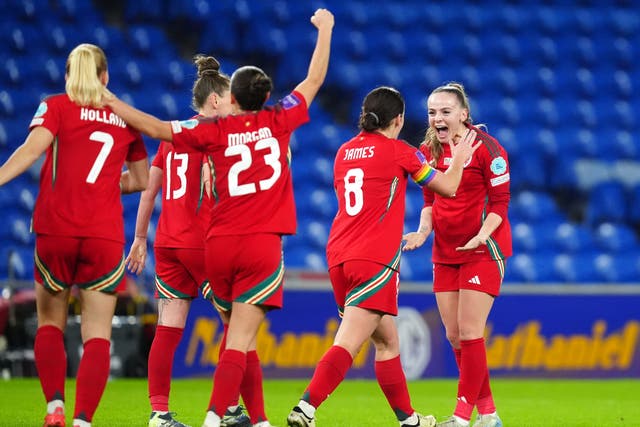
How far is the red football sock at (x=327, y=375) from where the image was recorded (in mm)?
5008

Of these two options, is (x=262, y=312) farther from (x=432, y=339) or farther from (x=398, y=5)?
(x=398, y=5)

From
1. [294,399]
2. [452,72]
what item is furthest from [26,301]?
[452,72]

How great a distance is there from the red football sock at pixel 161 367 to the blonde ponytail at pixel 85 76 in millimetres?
1418

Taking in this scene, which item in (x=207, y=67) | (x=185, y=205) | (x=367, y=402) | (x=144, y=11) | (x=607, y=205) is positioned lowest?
(x=367, y=402)

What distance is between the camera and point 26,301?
1011 centimetres

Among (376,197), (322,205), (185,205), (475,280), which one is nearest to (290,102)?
(376,197)

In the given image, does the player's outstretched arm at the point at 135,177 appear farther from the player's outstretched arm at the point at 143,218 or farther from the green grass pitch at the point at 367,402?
the green grass pitch at the point at 367,402

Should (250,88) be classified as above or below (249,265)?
above

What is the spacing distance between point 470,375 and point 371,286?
0.82 meters

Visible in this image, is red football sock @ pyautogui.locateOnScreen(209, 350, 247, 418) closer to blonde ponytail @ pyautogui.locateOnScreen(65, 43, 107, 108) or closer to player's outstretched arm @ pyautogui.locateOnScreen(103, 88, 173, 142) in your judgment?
player's outstretched arm @ pyautogui.locateOnScreen(103, 88, 173, 142)

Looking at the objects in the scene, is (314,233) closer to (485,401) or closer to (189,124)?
(485,401)

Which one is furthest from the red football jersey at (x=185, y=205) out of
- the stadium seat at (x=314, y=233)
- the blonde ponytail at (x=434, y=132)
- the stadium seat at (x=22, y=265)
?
the stadium seat at (x=314, y=233)

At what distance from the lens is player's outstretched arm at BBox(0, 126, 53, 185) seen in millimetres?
4496

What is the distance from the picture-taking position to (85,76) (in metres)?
4.62
